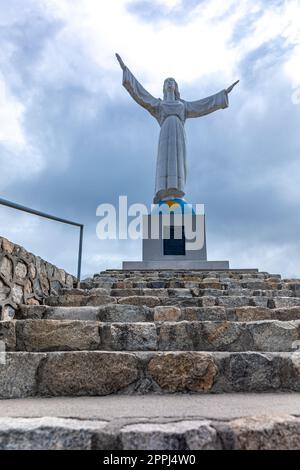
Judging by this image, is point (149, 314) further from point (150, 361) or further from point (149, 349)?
point (150, 361)

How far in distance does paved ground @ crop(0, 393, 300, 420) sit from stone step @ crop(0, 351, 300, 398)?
2.8 inches

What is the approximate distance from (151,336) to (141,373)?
15.2 inches

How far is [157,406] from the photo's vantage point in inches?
53.4

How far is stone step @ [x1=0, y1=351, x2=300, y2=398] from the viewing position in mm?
1605

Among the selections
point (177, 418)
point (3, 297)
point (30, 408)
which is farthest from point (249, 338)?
point (3, 297)

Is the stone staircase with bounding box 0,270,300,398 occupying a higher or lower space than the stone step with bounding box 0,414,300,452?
higher

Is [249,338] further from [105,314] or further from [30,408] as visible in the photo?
[30,408]

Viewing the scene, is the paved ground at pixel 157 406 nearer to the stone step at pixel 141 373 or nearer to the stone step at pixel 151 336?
the stone step at pixel 141 373

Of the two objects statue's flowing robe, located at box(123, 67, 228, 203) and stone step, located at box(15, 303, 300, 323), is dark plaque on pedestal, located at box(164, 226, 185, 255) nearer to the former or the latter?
statue's flowing robe, located at box(123, 67, 228, 203)

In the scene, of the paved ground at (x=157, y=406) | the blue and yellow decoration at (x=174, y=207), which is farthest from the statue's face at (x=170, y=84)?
the paved ground at (x=157, y=406)

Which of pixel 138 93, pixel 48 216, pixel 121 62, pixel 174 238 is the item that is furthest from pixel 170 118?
pixel 48 216

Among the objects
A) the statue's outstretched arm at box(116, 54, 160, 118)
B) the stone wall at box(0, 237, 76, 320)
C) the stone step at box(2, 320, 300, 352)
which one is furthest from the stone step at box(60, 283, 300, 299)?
the statue's outstretched arm at box(116, 54, 160, 118)

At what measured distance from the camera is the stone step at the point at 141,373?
161cm
